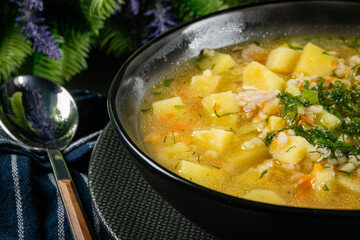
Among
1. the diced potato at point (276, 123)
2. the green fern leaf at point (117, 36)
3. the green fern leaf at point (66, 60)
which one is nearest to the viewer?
the diced potato at point (276, 123)

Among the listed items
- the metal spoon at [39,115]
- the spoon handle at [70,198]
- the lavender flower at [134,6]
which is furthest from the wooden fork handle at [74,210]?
the lavender flower at [134,6]

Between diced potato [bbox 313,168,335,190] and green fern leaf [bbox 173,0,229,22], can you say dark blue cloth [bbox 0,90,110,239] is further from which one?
green fern leaf [bbox 173,0,229,22]

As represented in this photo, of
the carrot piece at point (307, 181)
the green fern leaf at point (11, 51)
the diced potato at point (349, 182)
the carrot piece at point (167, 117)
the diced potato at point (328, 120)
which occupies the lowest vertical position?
the green fern leaf at point (11, 51)

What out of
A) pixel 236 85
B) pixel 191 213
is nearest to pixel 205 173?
pixel 191 213

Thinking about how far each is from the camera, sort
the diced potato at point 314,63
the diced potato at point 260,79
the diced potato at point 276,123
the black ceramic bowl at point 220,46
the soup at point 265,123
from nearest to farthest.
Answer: the black ceramic bowl at point 220,46, the soup at point 265,123, the diced potato at point 276,123, the diced potato at point 260,79, the diced potato at point 314,63

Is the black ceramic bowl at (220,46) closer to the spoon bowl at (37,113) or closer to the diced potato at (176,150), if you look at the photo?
the diced potato at (176,150)

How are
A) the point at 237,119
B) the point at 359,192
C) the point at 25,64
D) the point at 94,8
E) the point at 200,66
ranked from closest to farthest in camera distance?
the point at 359,192
the point at 237,119
the point at 200,66
the point at 94,8
the point at 25,64

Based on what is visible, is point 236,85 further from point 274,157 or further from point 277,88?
point 274,157
